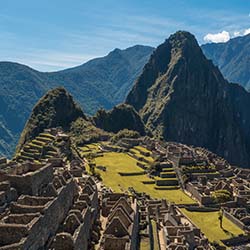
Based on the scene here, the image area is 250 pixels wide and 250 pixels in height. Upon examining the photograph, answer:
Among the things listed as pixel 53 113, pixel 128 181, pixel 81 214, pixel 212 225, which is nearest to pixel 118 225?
pixel 81 214

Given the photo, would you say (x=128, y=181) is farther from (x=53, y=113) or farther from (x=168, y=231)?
(x=53, y=113)

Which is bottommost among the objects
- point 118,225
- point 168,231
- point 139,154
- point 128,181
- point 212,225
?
point 139,154

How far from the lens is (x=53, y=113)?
141125 mm

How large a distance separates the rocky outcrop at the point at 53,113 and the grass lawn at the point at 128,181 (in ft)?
141

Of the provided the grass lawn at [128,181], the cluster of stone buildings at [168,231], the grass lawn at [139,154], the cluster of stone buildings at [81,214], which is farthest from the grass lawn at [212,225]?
the grass lawn at [139,154]

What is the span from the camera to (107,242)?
32344 mm

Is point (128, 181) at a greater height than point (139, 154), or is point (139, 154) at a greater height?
point (128, 181)

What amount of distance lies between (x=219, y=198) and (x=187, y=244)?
26556 mm

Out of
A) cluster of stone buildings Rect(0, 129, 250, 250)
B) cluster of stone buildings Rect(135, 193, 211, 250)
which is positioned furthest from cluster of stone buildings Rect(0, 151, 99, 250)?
cluster of stone buildings Rect(135, 193, 211, 250)

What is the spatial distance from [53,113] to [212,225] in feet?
290

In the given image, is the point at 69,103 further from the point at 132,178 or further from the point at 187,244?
the point at 187,244

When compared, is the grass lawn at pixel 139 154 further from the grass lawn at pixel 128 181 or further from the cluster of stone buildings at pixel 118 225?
the cluster of stone buildings at pixel 118 225

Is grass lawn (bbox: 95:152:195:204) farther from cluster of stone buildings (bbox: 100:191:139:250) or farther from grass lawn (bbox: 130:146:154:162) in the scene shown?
cluster of stone buildings (bbox: 100:191:139:250)

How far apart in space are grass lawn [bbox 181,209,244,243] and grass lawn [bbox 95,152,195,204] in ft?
14.8
